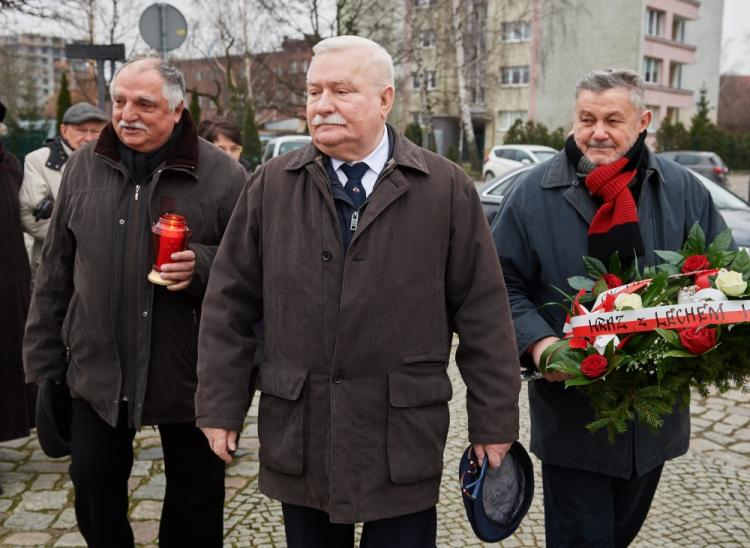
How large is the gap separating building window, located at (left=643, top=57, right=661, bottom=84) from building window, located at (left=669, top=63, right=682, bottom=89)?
7.56 feet

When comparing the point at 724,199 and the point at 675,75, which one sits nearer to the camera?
the point at 724,199

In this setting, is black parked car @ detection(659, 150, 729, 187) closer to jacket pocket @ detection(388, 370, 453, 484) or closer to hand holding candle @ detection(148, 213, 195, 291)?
hand holding candle @ detection(148, 213, 195, 291)

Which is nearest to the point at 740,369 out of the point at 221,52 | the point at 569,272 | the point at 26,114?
the point at 569,272

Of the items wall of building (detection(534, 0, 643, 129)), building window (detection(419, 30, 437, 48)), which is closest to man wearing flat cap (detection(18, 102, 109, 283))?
building window (detection(419, 30, 437, 48))

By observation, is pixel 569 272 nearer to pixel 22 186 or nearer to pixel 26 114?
pixel 22 186

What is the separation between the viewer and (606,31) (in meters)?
49.2

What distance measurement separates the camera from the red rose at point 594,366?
2.64 m

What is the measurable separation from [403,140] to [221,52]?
4225cm

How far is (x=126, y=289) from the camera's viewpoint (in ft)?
10.5

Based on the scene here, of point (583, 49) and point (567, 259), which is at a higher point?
point (583, 49)

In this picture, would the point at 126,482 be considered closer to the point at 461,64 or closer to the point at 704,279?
the point at 704,279

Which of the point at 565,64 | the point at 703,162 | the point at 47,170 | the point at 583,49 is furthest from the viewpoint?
the point at 565,64

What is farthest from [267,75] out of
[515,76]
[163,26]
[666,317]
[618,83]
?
[666,317]

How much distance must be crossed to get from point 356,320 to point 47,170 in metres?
3.46
